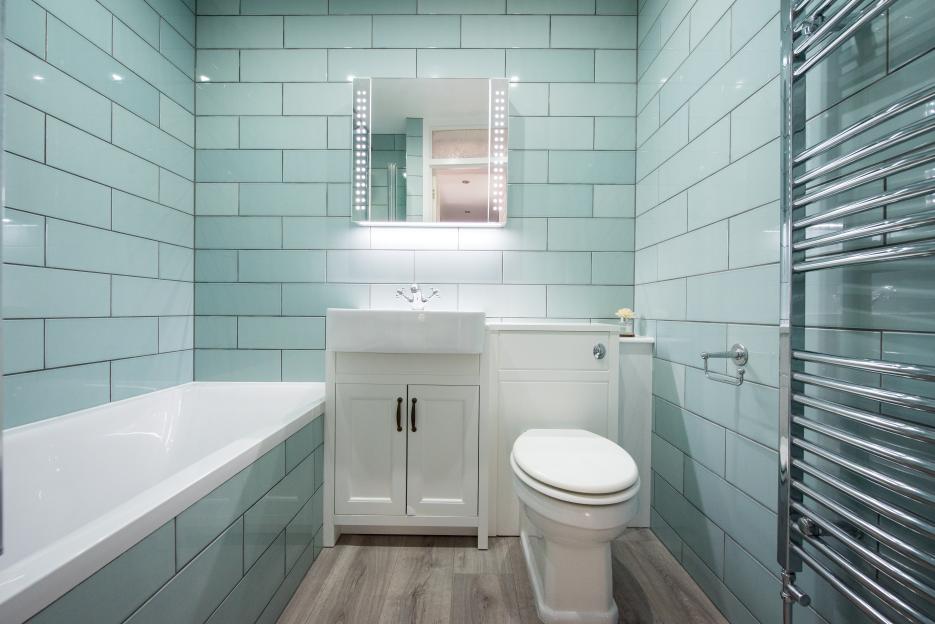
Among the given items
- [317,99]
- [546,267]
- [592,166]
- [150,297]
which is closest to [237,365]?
[150,297]

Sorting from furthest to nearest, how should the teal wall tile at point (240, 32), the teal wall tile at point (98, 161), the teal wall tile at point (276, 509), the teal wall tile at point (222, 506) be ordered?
1. the teal wall tile at point (240, 32)
2. the teal wall tile at point (98, 161)
3. the teal wall tile at point (276, 509)
4. the teal wall tile at point (222, 506)

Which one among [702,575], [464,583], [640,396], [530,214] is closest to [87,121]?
[530,214]

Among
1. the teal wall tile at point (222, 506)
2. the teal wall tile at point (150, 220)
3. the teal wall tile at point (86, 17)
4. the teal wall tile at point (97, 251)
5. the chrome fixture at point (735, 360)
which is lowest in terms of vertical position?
the teal wall tile at point (222, 506)

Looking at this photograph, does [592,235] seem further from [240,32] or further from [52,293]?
[52,293]

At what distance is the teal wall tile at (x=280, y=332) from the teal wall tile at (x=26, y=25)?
118 centimetres

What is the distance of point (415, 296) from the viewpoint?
2.15m

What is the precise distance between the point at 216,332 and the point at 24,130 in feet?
3.45

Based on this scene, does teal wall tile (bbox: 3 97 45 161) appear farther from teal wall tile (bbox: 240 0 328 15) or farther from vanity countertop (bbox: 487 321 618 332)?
vanity countertop (bbox: 487 321 618 332)

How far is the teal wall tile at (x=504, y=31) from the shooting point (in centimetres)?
215

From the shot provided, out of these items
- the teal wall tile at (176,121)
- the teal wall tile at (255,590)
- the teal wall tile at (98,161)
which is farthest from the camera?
the teal wall tile at (176,121)

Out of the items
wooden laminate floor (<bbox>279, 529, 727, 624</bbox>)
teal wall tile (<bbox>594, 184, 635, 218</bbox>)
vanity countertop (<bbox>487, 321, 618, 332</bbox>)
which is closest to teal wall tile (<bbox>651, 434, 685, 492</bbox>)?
wooden laminate floor (<bbox>279, 529, 727, 624</bbox>)

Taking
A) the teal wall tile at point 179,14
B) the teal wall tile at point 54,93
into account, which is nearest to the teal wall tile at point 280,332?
the teal wall tile at point 54,93

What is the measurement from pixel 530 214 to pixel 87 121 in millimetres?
1735

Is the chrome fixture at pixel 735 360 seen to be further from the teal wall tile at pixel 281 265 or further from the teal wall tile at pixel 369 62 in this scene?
the teal wall tile at pixel 369 62
